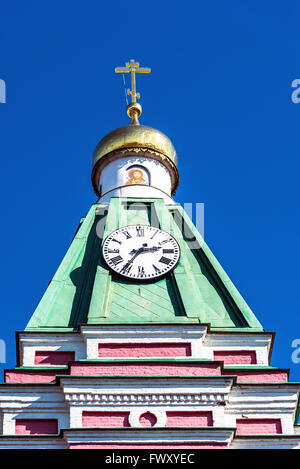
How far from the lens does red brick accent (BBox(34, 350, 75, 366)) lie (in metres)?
22.1

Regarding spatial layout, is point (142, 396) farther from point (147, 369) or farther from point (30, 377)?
point (30, 377)

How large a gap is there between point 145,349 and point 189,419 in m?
2.17

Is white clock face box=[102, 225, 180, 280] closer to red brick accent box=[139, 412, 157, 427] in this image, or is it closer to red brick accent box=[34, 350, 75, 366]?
red brick accent box=[34, 350, 75, 366]

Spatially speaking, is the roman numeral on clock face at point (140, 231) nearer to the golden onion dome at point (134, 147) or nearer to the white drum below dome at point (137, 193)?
the white drum below dome at point (137, 193)

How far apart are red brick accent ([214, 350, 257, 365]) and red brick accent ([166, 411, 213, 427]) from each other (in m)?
2.09

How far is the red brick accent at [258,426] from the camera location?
20.8m

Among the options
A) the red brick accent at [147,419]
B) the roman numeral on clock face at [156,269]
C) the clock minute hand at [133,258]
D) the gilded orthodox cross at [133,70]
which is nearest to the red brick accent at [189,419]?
the red brick accent at [147,419]

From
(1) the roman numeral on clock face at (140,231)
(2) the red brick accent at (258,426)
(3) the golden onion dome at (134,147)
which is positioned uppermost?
(3) the golden onion dome at (134,147)

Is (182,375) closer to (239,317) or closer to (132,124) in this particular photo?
(239,317)

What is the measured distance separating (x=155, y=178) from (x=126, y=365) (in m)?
9.93

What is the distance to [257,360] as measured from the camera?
22.3 metres

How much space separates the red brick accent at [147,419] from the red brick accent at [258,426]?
181cm

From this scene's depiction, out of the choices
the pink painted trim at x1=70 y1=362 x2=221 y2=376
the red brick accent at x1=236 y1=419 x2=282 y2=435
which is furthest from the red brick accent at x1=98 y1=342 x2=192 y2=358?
the red brick accent at x1=236 y1=419 x2=282 y2=435

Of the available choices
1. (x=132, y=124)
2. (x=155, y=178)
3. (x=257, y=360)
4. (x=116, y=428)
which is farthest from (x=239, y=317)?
(x=132, y=124)
